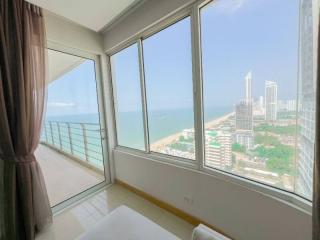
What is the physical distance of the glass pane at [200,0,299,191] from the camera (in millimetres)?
1100

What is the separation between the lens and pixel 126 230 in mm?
1024

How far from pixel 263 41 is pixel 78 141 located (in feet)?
9.97

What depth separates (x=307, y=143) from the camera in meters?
0.99

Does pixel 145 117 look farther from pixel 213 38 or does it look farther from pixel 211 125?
pixel 213 38

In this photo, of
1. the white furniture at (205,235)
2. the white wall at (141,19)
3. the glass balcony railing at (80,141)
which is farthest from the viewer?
the glass balcony railing at (80,141)

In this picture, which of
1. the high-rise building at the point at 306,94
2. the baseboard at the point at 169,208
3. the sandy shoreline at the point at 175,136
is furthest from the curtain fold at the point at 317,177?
the baseboard at the point at 169,208

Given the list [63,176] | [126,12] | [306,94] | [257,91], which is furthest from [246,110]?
[63,176]

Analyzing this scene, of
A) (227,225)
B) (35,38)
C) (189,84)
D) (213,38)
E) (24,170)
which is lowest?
(227,225)

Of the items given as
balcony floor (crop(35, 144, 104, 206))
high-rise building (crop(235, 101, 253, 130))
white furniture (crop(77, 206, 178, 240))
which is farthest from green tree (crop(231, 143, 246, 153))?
balcony floor (crop(35, 144, 104, 206))

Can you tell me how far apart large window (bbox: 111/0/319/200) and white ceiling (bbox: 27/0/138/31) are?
50cm

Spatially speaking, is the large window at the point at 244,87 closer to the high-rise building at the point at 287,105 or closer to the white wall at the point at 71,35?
the high-rise building at the point at 287,105

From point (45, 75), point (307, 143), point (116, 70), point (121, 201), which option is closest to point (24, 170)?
point (45, 75)

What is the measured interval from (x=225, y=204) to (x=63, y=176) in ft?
8.25

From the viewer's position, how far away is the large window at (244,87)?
1.03 m
